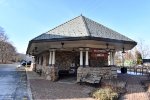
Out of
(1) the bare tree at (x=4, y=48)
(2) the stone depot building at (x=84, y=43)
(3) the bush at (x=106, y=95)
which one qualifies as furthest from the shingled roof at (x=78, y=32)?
(1) the bare tree at (x=4, y=48)

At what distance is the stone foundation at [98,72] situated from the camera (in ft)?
63.3

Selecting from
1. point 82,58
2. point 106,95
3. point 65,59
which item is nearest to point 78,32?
point 82,58

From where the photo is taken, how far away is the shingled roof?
61.6 feet

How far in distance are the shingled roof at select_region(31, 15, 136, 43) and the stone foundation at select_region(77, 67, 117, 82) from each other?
252cm

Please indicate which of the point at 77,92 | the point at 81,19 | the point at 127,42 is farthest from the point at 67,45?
the point at 77,92

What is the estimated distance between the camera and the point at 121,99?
13.5 m

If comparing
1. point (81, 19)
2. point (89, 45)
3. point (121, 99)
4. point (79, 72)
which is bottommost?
point (121, 99)

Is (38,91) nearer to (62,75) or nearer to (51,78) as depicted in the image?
(51,78)

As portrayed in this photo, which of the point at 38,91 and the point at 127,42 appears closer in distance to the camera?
the point at 38,91

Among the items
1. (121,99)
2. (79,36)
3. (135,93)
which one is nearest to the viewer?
(121,99)

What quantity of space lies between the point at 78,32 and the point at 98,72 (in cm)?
346

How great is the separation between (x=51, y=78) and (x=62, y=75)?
2505 mm

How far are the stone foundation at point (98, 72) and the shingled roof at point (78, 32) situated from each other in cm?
252

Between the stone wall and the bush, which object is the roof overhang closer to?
the stone wall
